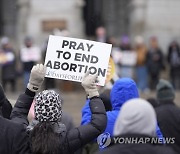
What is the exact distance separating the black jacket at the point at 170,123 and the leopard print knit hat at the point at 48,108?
217 centimetres

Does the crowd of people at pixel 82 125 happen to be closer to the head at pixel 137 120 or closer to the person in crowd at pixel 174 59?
the head at pixel 137 120

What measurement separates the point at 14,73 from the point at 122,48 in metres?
3.07

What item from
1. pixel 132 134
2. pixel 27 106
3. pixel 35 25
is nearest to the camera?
pixel 132 134

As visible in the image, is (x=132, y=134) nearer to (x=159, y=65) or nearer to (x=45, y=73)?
(x=45, y=73)

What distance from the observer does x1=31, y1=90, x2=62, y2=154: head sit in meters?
4.52

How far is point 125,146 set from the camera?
384 cm

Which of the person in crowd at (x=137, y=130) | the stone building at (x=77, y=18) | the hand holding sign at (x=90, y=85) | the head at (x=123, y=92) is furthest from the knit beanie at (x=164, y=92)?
the stone building at (x=77, y=18)

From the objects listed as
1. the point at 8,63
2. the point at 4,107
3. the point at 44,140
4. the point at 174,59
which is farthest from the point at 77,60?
the point at 174,59

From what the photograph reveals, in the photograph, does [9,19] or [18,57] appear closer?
[18,57]

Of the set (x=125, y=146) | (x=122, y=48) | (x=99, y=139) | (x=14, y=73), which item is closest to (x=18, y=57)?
(x=14, y=73)

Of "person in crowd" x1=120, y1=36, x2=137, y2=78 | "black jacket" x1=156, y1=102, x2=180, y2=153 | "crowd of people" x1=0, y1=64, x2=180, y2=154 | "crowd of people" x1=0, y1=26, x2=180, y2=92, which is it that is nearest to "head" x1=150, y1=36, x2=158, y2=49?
"crowd of people" x1=0, y1=26, x2=180, y2=92

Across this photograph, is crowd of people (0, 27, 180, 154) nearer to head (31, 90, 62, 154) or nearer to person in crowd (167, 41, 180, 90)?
head (31, 90, 62, 154)

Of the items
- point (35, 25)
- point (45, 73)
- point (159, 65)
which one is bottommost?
point (45, 73)

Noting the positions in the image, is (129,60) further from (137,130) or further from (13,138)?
(137,130)
